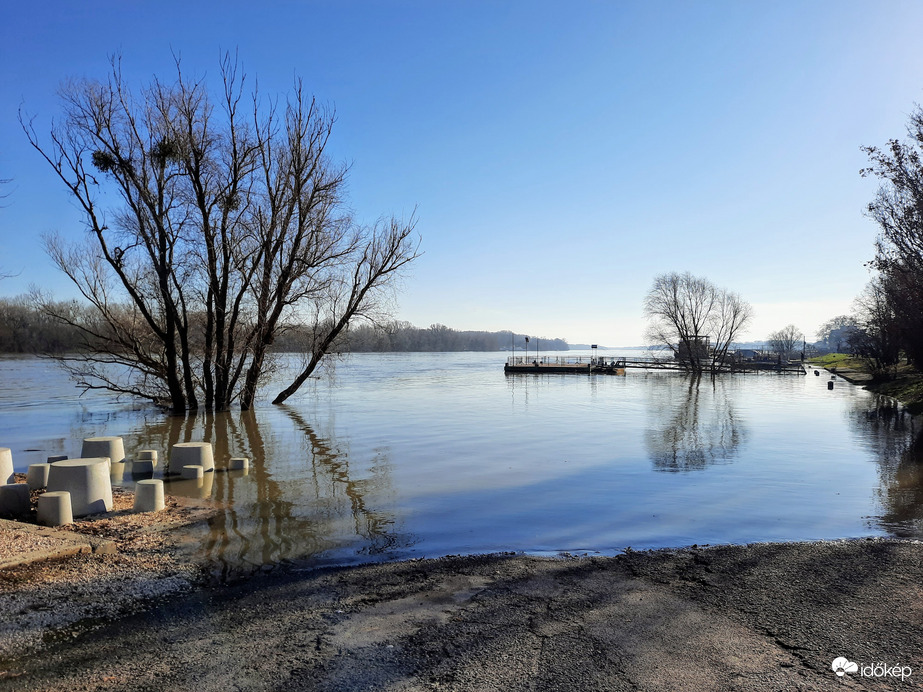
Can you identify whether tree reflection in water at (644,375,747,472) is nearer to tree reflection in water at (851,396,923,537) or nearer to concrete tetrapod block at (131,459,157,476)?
tree reflection in water at (851,396,923,537)

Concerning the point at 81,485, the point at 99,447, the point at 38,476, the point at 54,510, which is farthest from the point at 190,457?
the point at 54,510

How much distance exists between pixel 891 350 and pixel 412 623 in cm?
5499

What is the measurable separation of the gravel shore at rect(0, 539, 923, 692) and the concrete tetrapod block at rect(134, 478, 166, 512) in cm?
336

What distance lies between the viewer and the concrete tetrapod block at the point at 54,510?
24.0 feet

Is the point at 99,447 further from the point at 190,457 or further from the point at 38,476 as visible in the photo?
the point at 38,476

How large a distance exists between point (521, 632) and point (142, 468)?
372 inches

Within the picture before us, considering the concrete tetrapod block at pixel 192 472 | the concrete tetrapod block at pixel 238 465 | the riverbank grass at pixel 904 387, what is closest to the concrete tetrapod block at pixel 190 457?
the concrete tetrapod block at pixel 192 472

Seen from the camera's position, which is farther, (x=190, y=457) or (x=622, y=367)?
(x=622, y=367)

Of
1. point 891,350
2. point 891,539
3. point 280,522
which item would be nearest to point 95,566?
point 280,522

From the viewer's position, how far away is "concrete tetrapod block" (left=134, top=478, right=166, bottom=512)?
838 centimetres

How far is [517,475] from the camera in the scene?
1199cm

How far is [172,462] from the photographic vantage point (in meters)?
11.8

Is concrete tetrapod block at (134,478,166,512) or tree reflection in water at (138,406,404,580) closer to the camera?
tree reflection in water at (138,406,404,580)

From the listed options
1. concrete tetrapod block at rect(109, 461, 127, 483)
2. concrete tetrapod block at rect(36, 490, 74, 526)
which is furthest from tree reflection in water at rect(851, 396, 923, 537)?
concrete tetrapod block at rect(109, 461, 127, 483)
